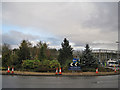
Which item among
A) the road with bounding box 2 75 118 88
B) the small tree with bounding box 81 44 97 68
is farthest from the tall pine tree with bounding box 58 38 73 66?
the road with bounding box 2 75 118 88

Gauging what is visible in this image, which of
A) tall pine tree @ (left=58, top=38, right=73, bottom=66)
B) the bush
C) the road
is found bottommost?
the road

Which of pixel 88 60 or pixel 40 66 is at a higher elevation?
pixel 88 60

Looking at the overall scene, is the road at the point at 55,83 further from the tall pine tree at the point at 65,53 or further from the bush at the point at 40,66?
the tall pine tree at the point at 65,53

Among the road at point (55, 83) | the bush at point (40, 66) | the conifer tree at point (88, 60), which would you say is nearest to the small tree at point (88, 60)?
the conifer tree at point (88, 60)

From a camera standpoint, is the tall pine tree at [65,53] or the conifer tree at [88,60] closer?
the conifer tree at [88,60]

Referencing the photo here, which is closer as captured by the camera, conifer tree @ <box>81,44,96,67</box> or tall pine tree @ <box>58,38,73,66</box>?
conifer tree @ <box>81,44,96,67</box>

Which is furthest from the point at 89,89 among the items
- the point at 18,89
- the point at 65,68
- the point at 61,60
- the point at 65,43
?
the point at 65,43

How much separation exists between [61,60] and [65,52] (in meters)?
1.52

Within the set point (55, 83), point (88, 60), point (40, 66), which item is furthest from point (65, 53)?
point (55, 83)

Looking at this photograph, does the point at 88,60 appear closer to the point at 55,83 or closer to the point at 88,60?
the point at 88,60

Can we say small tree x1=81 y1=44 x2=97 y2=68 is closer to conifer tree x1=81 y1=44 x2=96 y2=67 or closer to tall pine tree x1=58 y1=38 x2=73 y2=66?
conifer tree x1=81 y1=44 x2=96 y2=67

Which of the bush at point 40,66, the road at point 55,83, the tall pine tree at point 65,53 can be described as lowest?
the road at point 55,83

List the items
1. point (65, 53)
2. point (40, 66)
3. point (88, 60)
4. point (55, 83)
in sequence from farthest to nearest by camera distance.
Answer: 1. point (65, 53)
2. point (88, 60)
3. point (40, 66)
4. point (55, 83)

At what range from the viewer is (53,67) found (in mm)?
17688
